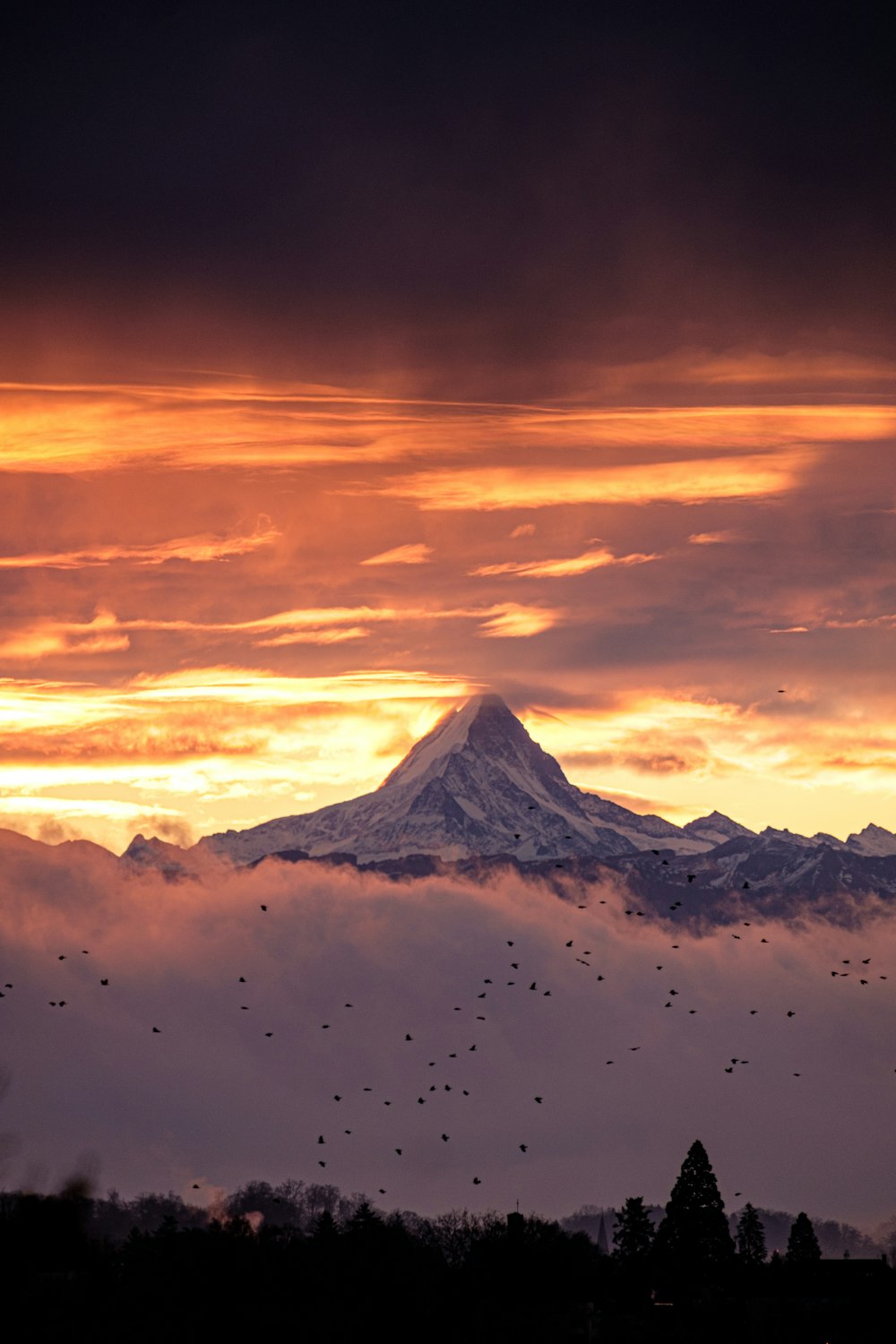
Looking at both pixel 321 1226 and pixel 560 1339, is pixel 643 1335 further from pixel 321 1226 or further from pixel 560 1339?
pixel 321 1226

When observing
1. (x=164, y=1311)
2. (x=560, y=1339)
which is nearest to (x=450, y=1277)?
(x=560, y=1339)

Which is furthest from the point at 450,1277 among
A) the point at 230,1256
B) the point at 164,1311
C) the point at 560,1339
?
the point at 164,1311

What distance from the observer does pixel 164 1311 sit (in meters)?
142

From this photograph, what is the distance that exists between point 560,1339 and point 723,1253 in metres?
36.5

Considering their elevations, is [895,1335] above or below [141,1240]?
below

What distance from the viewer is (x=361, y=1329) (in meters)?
142

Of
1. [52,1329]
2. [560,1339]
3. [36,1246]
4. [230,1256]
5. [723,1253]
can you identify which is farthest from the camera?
[723,1253]

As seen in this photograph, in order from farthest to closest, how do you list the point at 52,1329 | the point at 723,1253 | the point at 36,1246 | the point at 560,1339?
the point at 723,1253
the point at 36,1246
the point at 560,1339
the point at 52,1329

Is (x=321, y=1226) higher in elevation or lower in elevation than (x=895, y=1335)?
higher

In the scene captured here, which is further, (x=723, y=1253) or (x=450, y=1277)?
(x=723, y=1253)

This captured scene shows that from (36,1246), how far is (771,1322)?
58.4 metres

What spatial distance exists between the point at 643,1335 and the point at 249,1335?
4447cm

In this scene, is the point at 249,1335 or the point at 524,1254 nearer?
the point at 249,1335

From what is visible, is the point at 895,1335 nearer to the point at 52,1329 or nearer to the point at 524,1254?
the point at 524,1254
